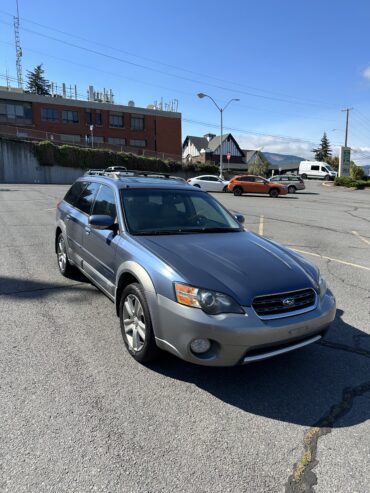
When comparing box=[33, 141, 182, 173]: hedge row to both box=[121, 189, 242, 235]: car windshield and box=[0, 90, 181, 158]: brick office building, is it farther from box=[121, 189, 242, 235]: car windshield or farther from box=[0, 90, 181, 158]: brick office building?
box=[121, 189, 242, 235]: car windshield

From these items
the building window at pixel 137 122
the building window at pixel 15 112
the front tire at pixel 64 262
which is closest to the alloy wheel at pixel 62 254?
the front tire at pixel 64 262

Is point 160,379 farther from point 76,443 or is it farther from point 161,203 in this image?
point 161,203

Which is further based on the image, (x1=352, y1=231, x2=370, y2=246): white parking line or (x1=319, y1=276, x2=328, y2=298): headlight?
(x1=352, y1=231, x2=370, y2=246): white parking line

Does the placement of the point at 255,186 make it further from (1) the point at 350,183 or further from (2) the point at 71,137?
(2) the point at 71,137

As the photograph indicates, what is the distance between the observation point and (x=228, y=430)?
2721 mm

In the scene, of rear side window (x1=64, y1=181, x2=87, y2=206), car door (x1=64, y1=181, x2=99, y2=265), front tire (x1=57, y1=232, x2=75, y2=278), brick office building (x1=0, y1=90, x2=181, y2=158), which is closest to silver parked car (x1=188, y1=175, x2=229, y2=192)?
brick office building (x1=0, y1=90, x2=181, y2=158)

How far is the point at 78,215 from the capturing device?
17.9 feet

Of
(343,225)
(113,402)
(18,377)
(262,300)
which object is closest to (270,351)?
(262,300)

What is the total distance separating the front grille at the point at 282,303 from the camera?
304 centimetres

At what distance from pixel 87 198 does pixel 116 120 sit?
202 ft

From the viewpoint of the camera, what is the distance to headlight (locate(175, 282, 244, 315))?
295 centimetres

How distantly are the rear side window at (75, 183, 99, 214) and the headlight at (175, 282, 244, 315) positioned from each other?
8.67 ft

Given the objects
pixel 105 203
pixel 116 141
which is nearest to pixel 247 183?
pixel 105 203

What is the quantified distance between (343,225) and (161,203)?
35.4 feet
